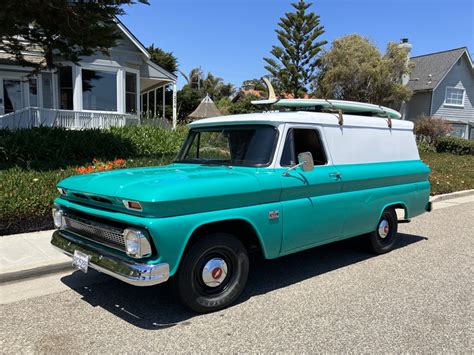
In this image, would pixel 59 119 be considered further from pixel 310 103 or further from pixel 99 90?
pixel 310 103

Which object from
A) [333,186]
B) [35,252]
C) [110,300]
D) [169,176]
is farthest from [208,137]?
[35,252]

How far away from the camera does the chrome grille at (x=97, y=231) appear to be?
396 centimetres

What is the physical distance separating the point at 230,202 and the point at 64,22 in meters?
7.76

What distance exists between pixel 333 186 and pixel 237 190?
1.53 metres

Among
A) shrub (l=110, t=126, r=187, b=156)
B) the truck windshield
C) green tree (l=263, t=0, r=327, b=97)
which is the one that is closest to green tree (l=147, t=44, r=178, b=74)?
green tree (l=263, t=0, r=327, b=97)

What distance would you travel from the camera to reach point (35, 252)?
574 cm

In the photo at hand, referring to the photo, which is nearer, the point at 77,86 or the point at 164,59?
the point at 77,86

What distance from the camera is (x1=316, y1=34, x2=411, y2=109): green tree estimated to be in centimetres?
2922

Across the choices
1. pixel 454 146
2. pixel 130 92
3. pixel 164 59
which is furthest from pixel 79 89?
pixel 164 59

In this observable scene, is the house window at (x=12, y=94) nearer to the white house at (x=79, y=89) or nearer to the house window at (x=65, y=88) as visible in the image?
the white house at (x=79, y=89)

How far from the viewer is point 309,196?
4.95 m

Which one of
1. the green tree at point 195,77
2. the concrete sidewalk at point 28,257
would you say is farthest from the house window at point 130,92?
the green tree at point 195,77

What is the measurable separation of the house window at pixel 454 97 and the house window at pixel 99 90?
2647cm

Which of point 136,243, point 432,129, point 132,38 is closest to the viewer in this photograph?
point 136,243
